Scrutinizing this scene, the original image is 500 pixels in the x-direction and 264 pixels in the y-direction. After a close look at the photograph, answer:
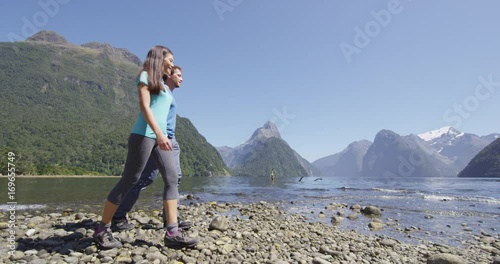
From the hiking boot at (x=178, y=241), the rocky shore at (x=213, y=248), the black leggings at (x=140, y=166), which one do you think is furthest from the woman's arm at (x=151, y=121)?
the rocky shore at (x=213, y=248)

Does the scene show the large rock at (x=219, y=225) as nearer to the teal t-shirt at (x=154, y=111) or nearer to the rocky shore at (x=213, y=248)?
the rocky shore at (x=213, y=248)

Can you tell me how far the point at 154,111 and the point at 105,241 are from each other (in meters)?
2.41

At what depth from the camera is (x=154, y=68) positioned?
4613mm

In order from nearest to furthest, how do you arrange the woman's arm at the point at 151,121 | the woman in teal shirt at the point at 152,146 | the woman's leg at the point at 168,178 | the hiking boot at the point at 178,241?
the woman's arm at the point at 151,121, the woman in teal shirt at the point at 152,146, the woman's leg at the point at 168,178, the hiking boot at the point at 178,241

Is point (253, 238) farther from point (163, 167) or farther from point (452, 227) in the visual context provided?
point (452, 227)

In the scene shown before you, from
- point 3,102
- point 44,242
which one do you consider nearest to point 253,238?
point 44,242

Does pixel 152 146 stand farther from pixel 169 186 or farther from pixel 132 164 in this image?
pixel 169 186

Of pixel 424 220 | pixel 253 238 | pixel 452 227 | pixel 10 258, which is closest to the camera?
pixel 10 258

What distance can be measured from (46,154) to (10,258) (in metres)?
169

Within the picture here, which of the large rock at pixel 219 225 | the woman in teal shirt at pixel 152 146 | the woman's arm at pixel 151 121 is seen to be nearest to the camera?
the woman's arm at pixel 151 121

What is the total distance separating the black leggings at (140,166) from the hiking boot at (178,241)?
0.72m

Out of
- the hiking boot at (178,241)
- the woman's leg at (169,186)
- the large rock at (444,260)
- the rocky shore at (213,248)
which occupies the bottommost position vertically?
the large rock at (444,260)

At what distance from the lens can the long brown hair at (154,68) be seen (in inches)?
178

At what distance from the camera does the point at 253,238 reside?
709 cm
